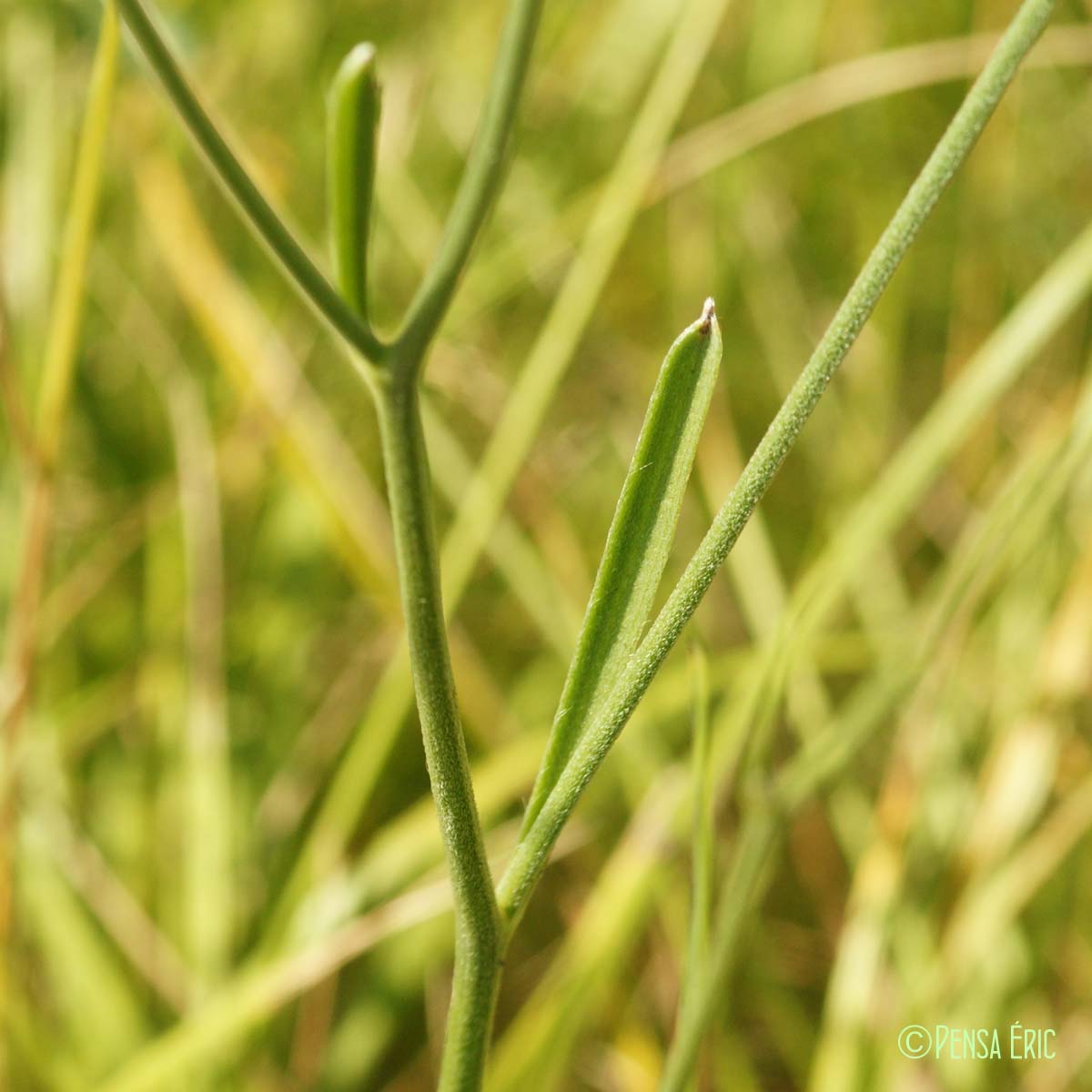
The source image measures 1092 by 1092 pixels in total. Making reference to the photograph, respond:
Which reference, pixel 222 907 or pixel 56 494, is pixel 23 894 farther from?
pixel 56 494

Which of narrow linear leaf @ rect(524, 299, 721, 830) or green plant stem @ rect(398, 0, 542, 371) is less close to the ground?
green plant stem @ rect(398, 0, 542, 371)

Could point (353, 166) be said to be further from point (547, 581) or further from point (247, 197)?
point (547, 581)

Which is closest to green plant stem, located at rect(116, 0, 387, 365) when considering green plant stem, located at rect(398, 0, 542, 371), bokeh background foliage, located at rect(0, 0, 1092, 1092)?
green plant stem, located at rect(398, 0, 542, 371)

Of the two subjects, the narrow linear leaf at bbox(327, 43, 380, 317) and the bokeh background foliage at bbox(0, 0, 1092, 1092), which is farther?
the bokeh background foliage at bbox(0, 0, 1092, 1092)

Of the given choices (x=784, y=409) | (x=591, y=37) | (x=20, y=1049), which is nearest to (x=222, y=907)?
(x=20, y=1049)

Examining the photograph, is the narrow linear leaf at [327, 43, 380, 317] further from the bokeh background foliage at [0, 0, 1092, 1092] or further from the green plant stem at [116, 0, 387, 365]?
the bokeh background foliage at [0, 0, 1092, 1092]

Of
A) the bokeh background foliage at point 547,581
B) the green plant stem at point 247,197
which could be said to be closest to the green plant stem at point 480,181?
the green plant stem at point 247,197

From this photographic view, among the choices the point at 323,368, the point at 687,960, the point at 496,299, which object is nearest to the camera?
the point at 687,960
